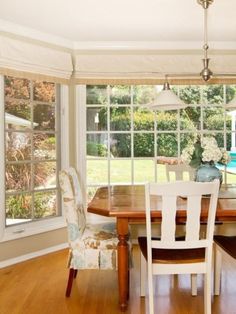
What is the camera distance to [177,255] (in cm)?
222

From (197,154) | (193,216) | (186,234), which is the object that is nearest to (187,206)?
(193,216)

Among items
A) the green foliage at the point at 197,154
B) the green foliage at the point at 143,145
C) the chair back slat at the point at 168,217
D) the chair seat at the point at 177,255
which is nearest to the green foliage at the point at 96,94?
the green foliage at the point at 143,145

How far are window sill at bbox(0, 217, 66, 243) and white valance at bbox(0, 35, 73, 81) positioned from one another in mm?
1522

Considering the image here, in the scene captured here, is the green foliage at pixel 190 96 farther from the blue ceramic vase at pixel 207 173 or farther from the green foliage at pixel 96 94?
the blue ceramic vase at pixel 207 173

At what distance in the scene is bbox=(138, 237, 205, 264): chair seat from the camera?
215 cm

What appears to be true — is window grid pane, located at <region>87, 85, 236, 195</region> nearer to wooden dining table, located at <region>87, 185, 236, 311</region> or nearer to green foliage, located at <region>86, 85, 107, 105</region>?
green foliage, located at <region>86, 85, 107, 105</region>

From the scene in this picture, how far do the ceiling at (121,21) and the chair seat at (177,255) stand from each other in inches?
78.8

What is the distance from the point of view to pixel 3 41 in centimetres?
325

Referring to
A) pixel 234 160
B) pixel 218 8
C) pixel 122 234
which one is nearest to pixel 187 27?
pixel 218 8

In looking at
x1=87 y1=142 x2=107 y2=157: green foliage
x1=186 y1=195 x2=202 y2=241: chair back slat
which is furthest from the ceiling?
x1=186 y1=195 x2=202 y2=241: chair back slat

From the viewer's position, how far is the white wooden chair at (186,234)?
2.01 metres

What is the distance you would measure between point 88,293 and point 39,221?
125cm

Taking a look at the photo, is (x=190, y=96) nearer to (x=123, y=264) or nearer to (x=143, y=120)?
(x=143, y=120)

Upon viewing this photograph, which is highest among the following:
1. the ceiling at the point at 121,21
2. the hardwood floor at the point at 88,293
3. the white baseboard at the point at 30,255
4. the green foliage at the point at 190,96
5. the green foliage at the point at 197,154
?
the ceiling at the point at 121,21
